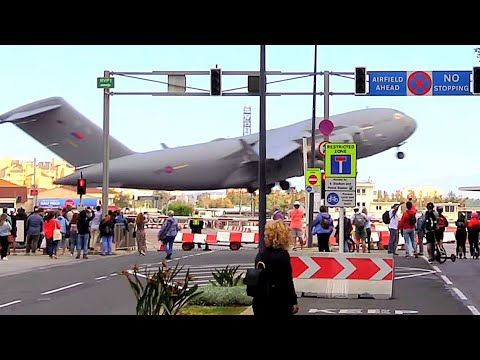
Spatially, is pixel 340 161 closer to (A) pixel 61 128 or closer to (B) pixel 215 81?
(B) pixel 215 81

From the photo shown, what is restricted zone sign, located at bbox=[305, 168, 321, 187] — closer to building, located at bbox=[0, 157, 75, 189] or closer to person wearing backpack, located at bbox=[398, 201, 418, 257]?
person wearing backpack, located at bbox=[398, 201, 418, 257]

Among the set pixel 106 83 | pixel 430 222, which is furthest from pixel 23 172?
pixel 430 222

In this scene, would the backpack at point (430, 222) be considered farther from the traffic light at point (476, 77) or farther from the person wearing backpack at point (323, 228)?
the traffic light at point (476, 77)

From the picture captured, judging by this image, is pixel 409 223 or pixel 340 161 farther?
pixel 409 223

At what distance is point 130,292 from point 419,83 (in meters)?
14.8

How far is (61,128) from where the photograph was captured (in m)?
43.2

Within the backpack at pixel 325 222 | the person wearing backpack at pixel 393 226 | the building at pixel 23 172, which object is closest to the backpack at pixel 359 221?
the person wearing backpack at pixel 393 226

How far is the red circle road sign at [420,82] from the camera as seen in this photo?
1093 inches

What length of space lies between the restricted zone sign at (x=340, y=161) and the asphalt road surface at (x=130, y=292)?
230 centimetres
